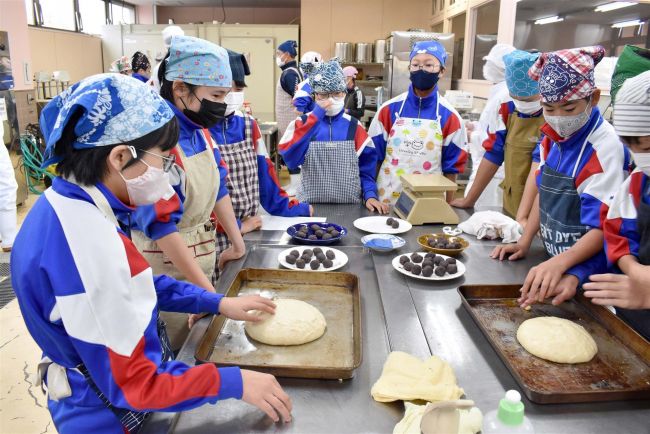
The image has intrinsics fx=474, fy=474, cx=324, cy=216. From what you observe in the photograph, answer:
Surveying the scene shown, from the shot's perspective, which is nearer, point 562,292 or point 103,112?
point 103,112

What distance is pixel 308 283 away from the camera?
150cm

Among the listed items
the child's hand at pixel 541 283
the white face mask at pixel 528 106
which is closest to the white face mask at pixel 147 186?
the child's hand at pixel 541 283

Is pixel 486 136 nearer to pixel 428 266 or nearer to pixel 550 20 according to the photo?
pixel 428 266

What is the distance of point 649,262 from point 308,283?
958 millimetres

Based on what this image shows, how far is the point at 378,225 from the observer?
208 cm

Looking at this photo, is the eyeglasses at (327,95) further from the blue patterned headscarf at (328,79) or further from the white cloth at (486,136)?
the white cloth at (486,136)

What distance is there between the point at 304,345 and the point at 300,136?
1.46 m

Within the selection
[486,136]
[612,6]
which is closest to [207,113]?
[486,136]

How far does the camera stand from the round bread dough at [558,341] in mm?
1105

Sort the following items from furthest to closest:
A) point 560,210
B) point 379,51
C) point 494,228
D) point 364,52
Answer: point 364,52 → point 379,51 → point 494,228 → point 560,210

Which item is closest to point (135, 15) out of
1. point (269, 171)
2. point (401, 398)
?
point (269, 171)

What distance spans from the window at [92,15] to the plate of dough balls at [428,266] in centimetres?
909

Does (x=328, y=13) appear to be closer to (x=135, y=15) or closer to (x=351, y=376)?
(x=135, y=15)

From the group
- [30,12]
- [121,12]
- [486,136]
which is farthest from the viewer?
[121,12]
